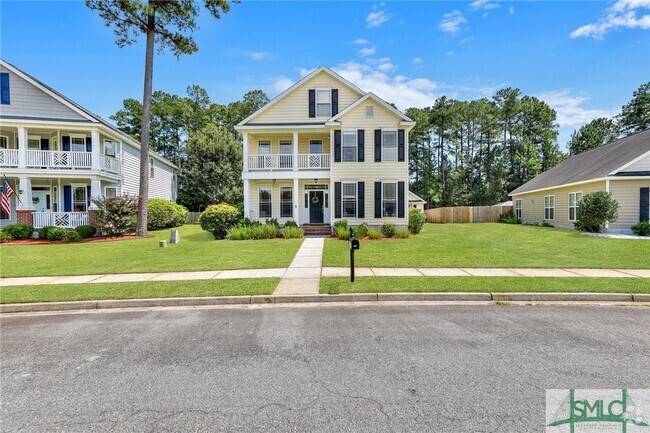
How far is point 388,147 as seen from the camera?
1889cm

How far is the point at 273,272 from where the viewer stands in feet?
29.7

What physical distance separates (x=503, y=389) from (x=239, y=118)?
4749 centimetres

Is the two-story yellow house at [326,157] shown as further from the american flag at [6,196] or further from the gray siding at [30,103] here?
the american flag at [6,196]

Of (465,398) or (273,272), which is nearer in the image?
(465,398)

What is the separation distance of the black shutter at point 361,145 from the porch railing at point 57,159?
1672cm

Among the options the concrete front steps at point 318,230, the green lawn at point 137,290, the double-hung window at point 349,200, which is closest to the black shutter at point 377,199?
the double-hung window at point 349,200

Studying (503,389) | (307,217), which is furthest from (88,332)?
(307,217)

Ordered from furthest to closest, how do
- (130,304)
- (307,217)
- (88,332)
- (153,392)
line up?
(307,217) < (130,304) < (88,332) < (153,392)

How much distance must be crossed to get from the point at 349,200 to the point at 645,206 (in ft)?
55.4

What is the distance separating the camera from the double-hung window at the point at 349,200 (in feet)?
62.6

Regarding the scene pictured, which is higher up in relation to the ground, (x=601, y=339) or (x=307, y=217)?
(x=307, y=217)

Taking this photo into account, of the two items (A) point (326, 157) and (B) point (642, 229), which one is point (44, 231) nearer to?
(A) point (326, 157)

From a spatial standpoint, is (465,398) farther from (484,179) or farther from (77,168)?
(484,179)

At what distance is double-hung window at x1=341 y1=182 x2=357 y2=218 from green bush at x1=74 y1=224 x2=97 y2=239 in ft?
48.2
